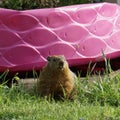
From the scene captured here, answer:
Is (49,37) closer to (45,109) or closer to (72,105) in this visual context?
(72,105)

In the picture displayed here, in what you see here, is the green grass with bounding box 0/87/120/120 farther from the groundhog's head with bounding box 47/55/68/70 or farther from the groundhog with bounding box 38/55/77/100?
the groundhog's head with bounding box 47/55/68/70

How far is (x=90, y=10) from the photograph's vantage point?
7512 mm

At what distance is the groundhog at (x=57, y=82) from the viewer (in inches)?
231

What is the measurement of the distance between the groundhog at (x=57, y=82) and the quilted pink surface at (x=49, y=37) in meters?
0.97

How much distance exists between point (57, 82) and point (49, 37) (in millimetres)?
1284

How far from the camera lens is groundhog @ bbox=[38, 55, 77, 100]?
5.86m

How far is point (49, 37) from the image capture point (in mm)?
7098

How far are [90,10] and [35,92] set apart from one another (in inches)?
71.1

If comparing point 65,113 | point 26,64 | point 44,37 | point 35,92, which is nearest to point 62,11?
point 44,37

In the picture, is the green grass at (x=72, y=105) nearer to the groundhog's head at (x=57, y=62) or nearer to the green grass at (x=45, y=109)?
the green grass at (x=45, y=109)

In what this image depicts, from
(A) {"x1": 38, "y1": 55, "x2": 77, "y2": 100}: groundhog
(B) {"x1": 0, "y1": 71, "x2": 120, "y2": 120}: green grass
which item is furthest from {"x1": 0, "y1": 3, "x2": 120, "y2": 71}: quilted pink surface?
(A) {"x1": 38, "y1": 55, "x2": 77, "y2": 100}: groundhog

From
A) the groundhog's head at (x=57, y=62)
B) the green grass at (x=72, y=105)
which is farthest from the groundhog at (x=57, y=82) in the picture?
the green grass at (x=72, y=105)

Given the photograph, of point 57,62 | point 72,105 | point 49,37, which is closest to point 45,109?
point 72,105

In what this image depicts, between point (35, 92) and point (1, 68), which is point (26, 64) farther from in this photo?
point (35, 92)
